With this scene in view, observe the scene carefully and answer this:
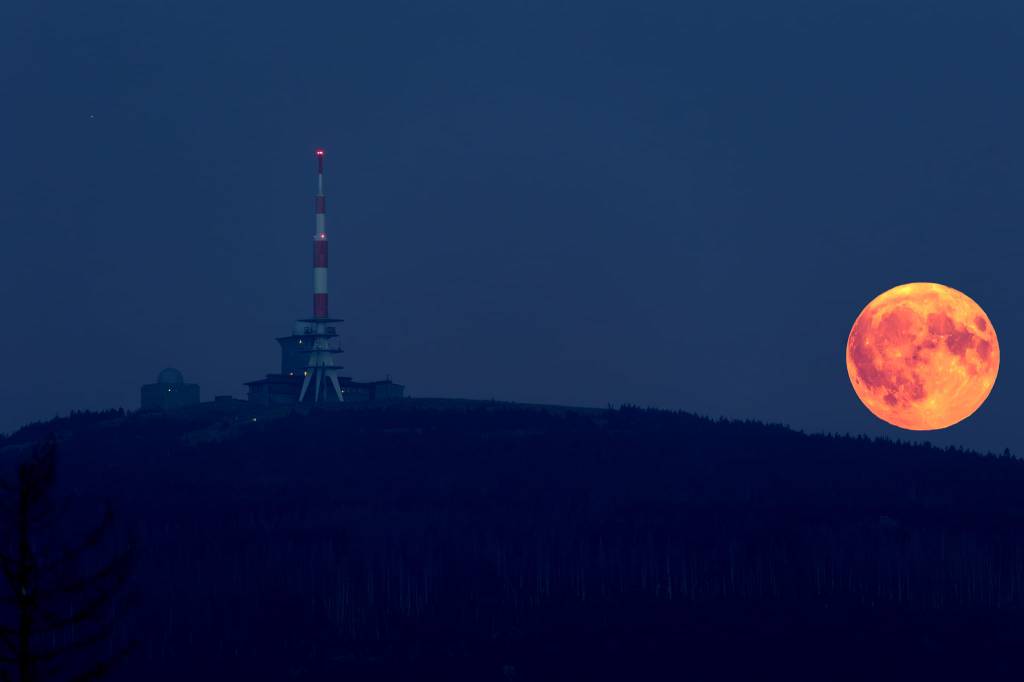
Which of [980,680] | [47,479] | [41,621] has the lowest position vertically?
[980,680]

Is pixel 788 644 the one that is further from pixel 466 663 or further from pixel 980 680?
pixel 466 663

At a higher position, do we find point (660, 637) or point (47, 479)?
point (47, 479)

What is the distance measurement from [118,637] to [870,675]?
89297 millimetres

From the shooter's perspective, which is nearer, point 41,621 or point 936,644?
point 41,621

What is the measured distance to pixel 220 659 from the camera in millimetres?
192000

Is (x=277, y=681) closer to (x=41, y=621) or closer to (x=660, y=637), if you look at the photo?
(x=660, y=637)

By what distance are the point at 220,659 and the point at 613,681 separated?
45770 mm

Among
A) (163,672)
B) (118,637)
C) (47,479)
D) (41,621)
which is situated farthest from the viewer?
(118,637)

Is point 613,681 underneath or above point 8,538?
underneath

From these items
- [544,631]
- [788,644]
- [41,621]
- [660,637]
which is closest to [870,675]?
[788,644]

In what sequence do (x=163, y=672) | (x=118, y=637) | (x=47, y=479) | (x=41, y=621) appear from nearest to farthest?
(x=47, y=479) → (x=41, y=621) → (x=163, y=672) → (x=118, y=637)

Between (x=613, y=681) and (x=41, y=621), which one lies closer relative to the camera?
(x=41, y=621)

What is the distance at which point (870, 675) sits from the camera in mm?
192625

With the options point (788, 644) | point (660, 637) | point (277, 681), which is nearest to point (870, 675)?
point (788, 644)
